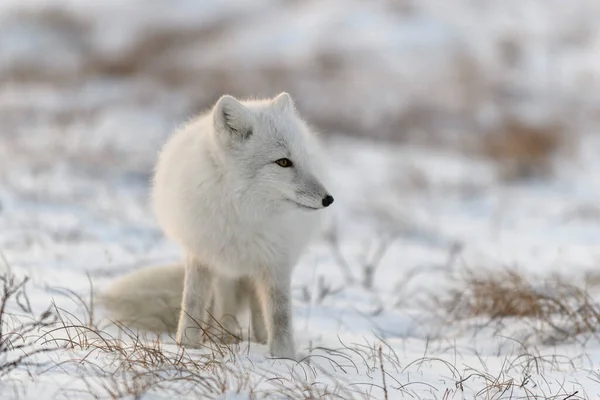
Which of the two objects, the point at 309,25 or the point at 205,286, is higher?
the point at 309,25

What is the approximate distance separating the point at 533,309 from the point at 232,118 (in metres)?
2.25

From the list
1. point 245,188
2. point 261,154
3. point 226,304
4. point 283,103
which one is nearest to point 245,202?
point 245,188

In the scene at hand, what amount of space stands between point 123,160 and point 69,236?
12.7ft

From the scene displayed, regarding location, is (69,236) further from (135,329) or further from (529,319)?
(529,319)

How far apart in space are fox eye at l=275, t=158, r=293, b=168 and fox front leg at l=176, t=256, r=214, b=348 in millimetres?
722

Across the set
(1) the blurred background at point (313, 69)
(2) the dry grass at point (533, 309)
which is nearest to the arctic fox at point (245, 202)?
(2) the dry grass at point (533, 309)

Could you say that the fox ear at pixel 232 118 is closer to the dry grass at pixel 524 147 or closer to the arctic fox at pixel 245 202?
the arctic fox at pixel 245 202

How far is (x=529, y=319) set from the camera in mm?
4273

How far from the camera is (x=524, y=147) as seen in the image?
482 inches

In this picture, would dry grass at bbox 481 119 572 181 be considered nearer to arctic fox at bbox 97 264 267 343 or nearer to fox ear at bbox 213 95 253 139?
arctic fox at bbox 97 264 267 343

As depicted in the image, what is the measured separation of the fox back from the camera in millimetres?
3338

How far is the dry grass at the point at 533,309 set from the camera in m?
3.97

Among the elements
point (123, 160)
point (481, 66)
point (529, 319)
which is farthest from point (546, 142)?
point (529, 319)

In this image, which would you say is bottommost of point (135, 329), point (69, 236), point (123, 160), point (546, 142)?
point (135, 329)
